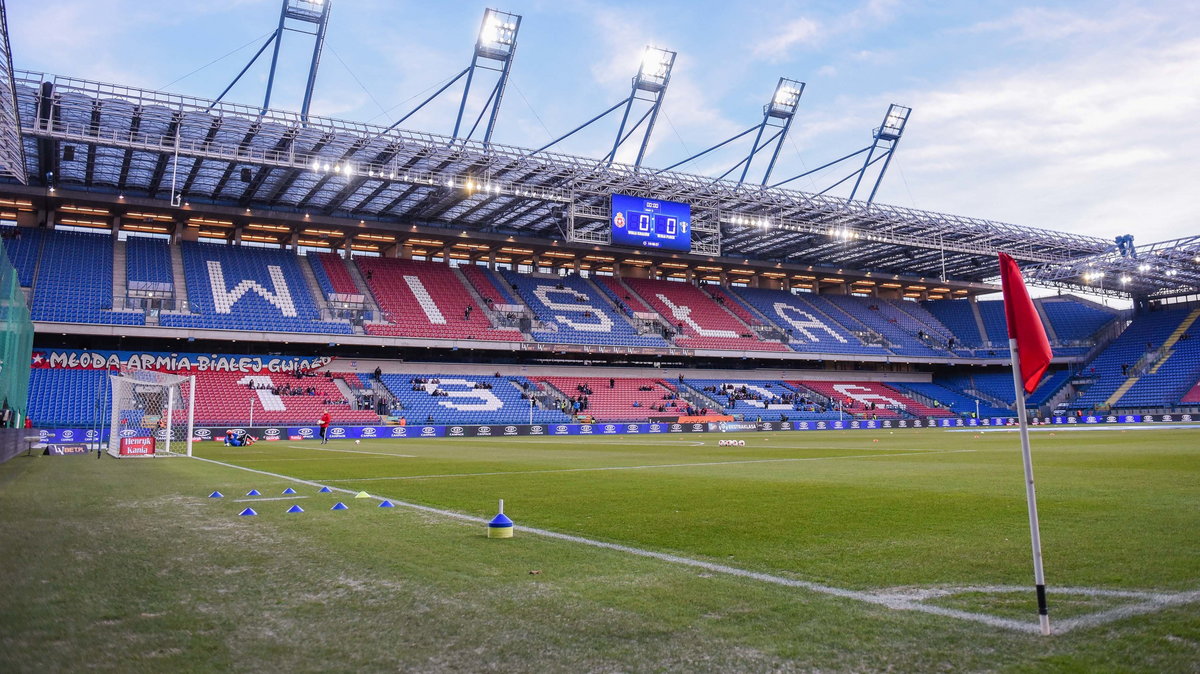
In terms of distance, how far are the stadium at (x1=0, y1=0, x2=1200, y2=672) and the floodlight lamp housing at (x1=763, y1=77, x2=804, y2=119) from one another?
255mm

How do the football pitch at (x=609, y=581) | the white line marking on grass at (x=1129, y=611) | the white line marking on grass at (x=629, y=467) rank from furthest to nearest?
the white line marking on grass at (x=629, y=467), the white line marking on grass at (x=1129, y=611), the football pitch at (x=609, y=581)

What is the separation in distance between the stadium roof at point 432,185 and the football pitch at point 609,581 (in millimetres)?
22943

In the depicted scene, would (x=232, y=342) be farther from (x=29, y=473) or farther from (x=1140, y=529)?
(x=1140, y=529)

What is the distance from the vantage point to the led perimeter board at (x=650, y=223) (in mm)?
38938

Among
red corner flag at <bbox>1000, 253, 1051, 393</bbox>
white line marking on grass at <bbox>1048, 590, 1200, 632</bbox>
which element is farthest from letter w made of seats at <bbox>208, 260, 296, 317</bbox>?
white line marking on grass at <bbox>1048, 590, 1200, 632</bbox>

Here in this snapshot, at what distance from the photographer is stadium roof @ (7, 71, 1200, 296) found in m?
32.6

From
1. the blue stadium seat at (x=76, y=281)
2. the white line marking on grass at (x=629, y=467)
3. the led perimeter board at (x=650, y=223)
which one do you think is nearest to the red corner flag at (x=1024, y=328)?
the white line marking on grass at (x=629, y=467)

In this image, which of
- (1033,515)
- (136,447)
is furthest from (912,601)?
(136,447)

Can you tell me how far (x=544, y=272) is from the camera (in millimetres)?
59656

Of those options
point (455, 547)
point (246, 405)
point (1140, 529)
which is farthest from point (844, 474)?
point (246, 405)

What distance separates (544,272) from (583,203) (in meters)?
16.9

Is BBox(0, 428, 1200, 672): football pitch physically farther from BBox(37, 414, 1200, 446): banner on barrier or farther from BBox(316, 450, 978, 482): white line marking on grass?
BBox(37, 414, 1200, 446): banner on barrier

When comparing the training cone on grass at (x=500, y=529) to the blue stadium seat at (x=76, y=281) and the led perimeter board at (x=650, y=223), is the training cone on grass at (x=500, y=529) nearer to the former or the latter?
the led perimeter board at (x=650, y=223)

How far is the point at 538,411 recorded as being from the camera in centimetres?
4638
